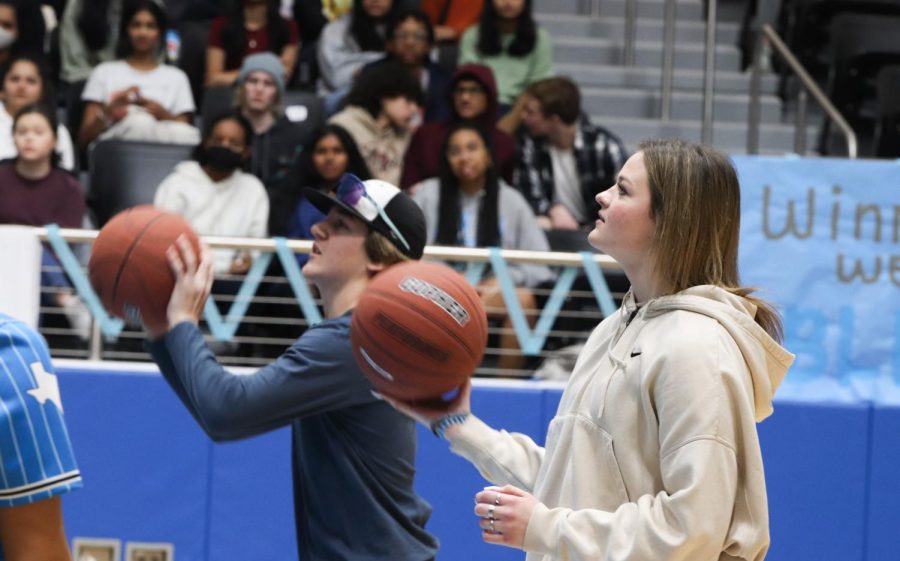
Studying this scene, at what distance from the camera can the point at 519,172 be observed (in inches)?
353

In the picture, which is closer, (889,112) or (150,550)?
(150,550)

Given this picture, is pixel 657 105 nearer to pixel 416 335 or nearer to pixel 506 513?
pixel 416 335

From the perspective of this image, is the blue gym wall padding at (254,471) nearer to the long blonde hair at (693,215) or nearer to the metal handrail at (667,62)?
the long blonde hair at (693,215)

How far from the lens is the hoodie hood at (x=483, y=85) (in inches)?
356

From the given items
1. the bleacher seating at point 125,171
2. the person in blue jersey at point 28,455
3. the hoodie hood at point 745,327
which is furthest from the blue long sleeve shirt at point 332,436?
the bleacher seating at point 125,171

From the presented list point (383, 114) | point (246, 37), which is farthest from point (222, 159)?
point (246, 37)

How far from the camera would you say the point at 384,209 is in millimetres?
3805

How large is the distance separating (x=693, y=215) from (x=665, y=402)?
40cm

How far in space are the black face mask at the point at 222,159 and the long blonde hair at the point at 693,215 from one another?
5452mm

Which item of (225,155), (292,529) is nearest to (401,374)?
(292,529)

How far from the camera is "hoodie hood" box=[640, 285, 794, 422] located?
287 cm

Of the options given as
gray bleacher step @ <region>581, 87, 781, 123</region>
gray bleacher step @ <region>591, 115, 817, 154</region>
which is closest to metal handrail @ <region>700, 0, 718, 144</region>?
gray bleacher step @ <region>591, 115, 817, 154</region>

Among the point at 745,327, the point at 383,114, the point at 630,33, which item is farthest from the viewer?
the point at 630,33

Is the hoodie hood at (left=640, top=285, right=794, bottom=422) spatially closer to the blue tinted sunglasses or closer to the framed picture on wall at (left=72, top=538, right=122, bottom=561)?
the blue tinted sunglasses
